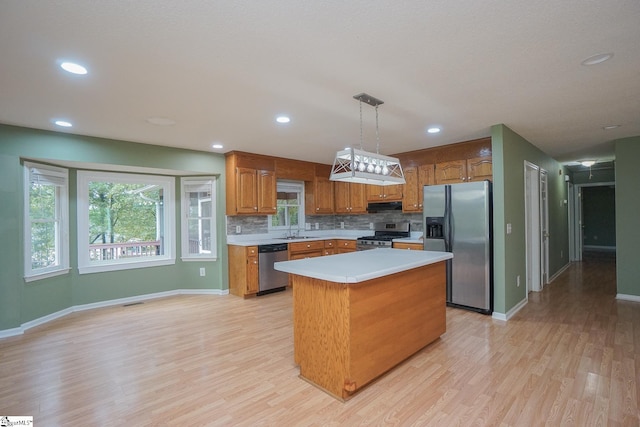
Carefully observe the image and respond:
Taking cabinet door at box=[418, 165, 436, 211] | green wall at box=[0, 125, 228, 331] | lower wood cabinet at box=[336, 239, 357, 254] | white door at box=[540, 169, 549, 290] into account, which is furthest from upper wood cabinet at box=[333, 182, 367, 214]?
white door at box=[540, 169, 549, 290]

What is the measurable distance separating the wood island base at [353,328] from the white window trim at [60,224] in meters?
3.42

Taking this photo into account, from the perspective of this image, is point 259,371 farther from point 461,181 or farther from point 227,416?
point 461,181

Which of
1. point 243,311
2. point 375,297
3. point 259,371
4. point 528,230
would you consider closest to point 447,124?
point 375,297

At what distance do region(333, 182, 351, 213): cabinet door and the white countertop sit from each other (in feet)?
10.5

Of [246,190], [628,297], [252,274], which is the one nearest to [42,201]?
[246,190]

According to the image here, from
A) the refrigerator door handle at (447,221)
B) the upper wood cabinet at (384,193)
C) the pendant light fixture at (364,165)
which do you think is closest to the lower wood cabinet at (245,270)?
the upper wood cabinet at (384,193)

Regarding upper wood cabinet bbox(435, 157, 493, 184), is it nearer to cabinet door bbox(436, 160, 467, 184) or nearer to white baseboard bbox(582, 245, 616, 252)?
cabinet door bbox(436, 160, 467, 184)

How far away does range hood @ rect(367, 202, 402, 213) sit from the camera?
5.54m

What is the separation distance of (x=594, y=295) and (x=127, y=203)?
731 cm

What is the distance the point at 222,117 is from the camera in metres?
3.33

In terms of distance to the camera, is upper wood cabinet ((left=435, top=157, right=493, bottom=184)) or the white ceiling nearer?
the white ceiling

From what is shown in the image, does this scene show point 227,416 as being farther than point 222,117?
No

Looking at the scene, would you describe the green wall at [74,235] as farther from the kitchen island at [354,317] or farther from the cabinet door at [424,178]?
the cabinet door at [424,178]

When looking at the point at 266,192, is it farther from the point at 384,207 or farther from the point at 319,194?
the point at 384,207
